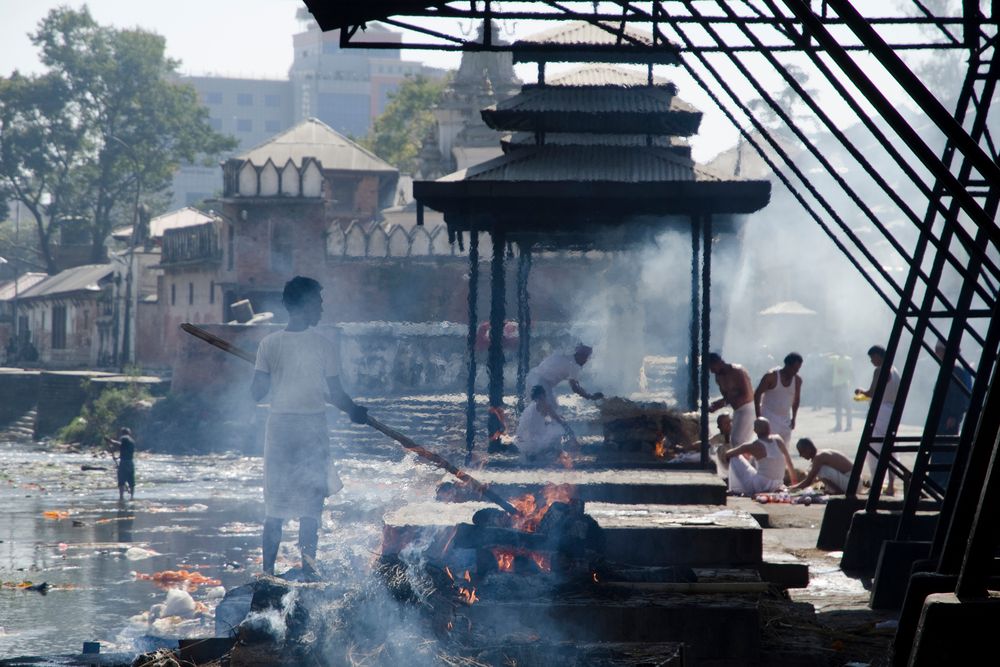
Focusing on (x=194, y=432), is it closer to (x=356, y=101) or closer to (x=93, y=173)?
(x=93, y=173)

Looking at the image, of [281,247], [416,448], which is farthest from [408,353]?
[416,448]

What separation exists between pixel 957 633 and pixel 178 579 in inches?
355

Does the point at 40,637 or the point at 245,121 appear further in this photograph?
the point at 245,121

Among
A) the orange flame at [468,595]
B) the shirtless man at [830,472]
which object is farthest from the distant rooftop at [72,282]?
the orange flame at [468,595]

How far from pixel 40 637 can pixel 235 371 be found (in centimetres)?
2731

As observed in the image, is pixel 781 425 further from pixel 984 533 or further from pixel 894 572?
pixel 984 533

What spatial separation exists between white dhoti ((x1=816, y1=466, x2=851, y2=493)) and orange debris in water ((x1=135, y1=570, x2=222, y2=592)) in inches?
243

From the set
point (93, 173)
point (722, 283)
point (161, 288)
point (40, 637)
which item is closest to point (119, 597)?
point (40, 637)

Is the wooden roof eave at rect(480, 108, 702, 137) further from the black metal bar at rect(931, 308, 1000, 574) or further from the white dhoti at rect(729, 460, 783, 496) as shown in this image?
the black metal bar at rect(931, 308, 1000, 574)

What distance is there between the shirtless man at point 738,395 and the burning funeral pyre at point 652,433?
1476 millimetres

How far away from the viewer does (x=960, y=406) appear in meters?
11.7

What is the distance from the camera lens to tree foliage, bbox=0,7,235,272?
5894 centimetres

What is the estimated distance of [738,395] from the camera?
13.2 meters

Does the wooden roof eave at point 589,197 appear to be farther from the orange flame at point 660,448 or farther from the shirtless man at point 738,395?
the shirtless man at point 738,395
